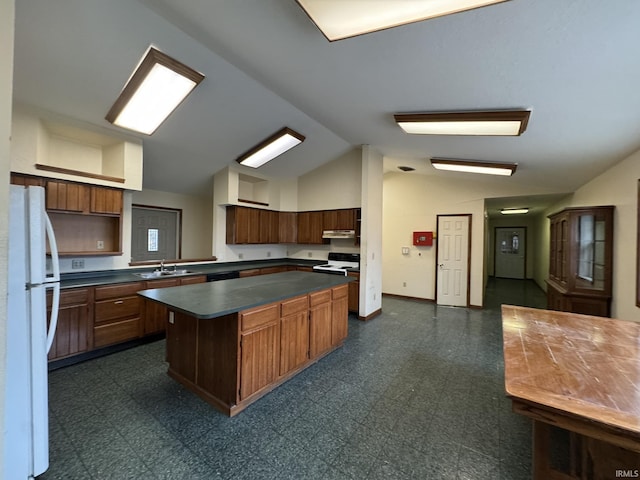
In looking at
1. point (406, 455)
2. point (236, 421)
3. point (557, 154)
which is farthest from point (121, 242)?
point (557, 154)

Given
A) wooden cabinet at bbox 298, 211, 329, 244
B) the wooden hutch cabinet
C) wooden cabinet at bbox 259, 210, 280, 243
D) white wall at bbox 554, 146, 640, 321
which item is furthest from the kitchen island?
the wooden hutch cabinet

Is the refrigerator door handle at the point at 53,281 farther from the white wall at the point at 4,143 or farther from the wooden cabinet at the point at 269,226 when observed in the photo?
the wooden cabinet at the point at 269,226

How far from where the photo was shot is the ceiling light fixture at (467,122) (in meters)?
2.35

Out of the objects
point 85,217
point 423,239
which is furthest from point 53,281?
point 423,239

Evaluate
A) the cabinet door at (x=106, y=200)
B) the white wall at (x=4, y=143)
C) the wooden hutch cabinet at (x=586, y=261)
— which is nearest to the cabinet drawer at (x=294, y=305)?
the white wall at (x=4, y=143)

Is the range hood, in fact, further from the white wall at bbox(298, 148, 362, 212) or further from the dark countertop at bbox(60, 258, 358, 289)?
the dark countertop at bbox(60, 258, 358, 289)

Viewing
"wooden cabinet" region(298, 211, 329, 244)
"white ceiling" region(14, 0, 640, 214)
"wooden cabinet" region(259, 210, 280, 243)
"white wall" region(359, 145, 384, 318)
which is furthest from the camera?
"wooden cabinet" region(298, 211, 329, 244)

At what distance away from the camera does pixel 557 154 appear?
3.18 meters

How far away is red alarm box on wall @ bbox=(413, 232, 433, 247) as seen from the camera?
6.02m

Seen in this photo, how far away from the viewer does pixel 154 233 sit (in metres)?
5.29

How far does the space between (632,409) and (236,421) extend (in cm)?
233

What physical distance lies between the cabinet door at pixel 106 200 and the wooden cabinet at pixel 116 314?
979 mm

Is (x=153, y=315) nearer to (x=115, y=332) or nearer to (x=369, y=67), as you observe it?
(x=115, y=332)

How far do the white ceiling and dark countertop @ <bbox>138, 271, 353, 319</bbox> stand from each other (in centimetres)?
209
